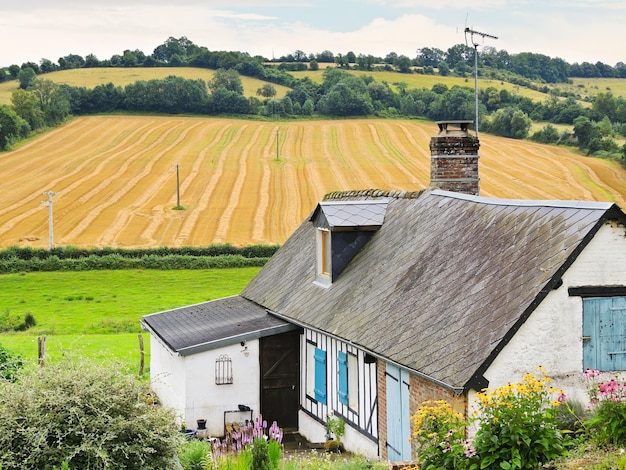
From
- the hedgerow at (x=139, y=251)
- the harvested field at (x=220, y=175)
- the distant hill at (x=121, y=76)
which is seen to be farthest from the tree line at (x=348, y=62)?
the hedgerow at (x=139, y=251)

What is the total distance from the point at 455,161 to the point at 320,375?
5.24m

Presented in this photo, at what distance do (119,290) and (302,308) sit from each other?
1032 inches

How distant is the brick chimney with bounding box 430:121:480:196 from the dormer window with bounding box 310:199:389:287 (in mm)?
1318

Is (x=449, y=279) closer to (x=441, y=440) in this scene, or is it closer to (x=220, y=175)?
(x=441, y=440)

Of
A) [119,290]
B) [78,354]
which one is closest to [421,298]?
[78,354]

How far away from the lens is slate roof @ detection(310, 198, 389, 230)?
677 inches

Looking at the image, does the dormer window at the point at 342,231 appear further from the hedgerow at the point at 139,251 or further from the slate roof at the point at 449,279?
the hedgerow at the point at 139,251

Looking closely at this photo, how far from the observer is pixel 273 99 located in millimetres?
98625

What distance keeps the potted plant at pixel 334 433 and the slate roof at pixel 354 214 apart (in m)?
3.92

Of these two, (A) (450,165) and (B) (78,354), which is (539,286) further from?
(A) (450,165)

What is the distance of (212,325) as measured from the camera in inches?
754

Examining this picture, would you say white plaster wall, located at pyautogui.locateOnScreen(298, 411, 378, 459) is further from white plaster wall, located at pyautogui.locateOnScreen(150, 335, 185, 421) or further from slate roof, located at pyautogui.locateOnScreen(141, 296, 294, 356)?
white plaster wall, located at pyautogui.locateOnScreen(150, 335, 185, 421)

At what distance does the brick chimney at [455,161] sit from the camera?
17.6m

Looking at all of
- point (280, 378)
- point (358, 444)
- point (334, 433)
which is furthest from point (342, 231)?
point (358, 444)
